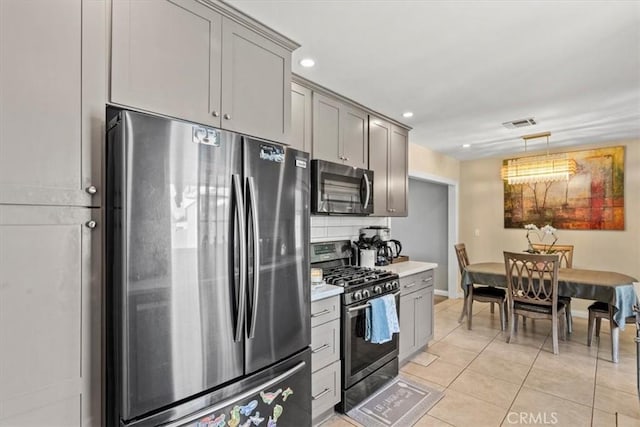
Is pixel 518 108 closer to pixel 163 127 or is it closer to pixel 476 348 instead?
pixel 476 348

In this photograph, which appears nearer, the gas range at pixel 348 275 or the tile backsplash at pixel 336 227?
the gas range at pixel 348 275

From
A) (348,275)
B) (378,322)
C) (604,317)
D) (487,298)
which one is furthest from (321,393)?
(604,317)

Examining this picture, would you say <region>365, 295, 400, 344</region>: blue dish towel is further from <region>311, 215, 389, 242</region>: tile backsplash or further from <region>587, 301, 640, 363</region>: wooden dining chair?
<region>587, 301, 640, 363</region>: wooden dining chair

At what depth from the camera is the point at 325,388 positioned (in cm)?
226

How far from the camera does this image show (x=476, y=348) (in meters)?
3.62

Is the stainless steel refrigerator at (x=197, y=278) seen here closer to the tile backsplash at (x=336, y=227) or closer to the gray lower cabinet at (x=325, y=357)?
the gray lower cabinet at (x=325, y=357)

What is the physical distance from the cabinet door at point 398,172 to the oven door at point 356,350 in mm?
1509

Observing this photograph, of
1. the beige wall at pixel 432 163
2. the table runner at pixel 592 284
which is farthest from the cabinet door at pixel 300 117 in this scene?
the table runner at pixel 592 284

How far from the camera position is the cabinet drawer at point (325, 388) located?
7.17 ft

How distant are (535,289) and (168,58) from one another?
4176 mm

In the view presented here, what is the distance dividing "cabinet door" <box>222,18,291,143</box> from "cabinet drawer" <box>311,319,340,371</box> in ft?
4.28

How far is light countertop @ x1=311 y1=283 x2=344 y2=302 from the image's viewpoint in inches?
83.9

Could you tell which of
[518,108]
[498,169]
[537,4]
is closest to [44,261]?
[537,4]

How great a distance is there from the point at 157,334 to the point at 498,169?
5.90m
